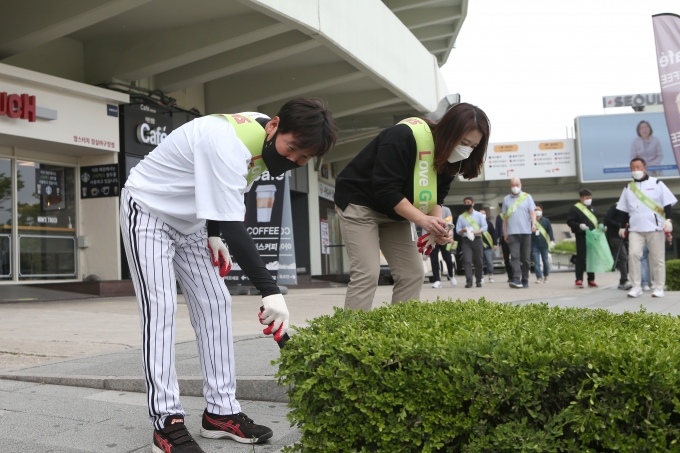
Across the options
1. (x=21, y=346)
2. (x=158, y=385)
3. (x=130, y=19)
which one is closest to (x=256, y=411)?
(x=158, y=385)

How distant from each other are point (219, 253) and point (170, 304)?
318 mm

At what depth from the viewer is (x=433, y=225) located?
4.03 m

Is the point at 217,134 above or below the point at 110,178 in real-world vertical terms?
below

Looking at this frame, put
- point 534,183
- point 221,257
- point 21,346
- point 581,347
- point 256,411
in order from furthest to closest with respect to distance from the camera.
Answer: point 534,183, point 21,346, point 256,411, point 221,257, point 581,347

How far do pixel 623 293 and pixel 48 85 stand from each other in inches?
406

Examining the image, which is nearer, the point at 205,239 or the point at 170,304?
the point at 170,304

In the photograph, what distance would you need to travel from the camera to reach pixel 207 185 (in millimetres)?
2818

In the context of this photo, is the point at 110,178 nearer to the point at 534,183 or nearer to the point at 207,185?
the point at 207,185

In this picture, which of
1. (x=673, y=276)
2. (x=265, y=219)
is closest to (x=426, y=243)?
(x=265, y=219)

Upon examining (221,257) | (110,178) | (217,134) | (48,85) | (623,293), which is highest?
(48,85)

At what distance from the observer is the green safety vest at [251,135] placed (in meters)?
3.02

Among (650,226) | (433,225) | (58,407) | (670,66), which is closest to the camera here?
(58,407)

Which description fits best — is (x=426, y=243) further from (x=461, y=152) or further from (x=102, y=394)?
(x=102, y=394)

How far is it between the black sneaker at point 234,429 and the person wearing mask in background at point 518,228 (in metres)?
10.5
